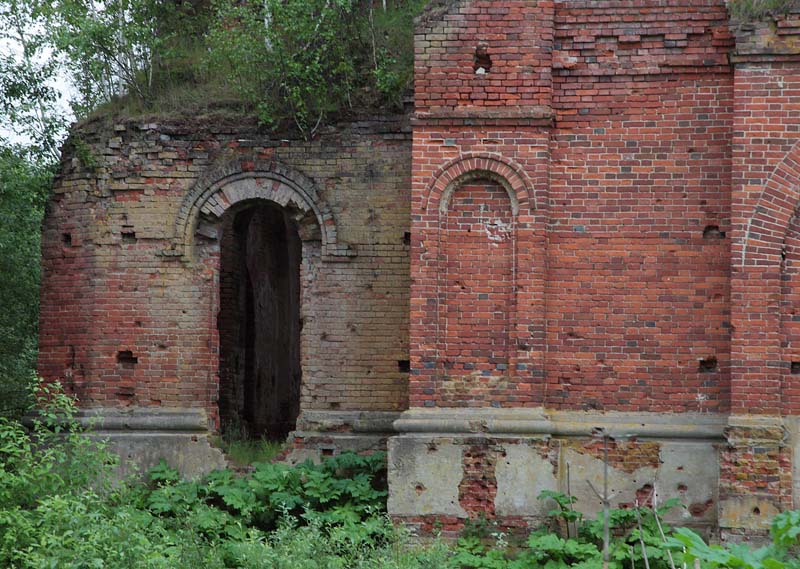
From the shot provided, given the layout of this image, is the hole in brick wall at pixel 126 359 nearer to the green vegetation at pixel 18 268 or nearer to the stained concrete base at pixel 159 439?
the stained concrete base at pixel 159 439

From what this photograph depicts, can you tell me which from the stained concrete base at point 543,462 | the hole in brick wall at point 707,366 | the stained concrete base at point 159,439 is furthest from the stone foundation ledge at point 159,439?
the hole in brick wall at point 707,366

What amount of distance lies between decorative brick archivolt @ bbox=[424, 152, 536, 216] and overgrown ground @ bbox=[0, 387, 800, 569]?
2.78m

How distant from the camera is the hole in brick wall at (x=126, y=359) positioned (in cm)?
1259

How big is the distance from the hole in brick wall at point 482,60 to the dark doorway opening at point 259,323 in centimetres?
285

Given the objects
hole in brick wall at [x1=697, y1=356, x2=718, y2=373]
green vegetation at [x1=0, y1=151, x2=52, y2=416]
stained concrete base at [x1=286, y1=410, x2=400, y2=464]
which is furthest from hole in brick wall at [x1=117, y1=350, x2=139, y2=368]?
hole in brick wall at [x1=697, y1=356, x2=718, y2=373]

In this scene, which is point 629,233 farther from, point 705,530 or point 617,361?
point 705,530

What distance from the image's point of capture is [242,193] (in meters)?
12.7

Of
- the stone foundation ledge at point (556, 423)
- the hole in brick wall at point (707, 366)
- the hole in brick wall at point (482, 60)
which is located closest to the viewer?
the stone foundation ledge at point (556, 423)

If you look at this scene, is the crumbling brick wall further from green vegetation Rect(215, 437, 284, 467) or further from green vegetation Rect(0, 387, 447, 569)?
green vegetation Rect(0, 387, 447, 569)

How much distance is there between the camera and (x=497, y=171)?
36.5ft

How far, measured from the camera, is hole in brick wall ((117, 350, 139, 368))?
1259cm

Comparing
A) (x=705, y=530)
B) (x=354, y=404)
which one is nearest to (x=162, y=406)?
(x=354, y=404)

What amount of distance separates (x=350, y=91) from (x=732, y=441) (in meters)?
5.56

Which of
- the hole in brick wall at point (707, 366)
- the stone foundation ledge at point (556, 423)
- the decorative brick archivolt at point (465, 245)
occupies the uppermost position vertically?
the decorative brick archivolt at point (465, 245)
